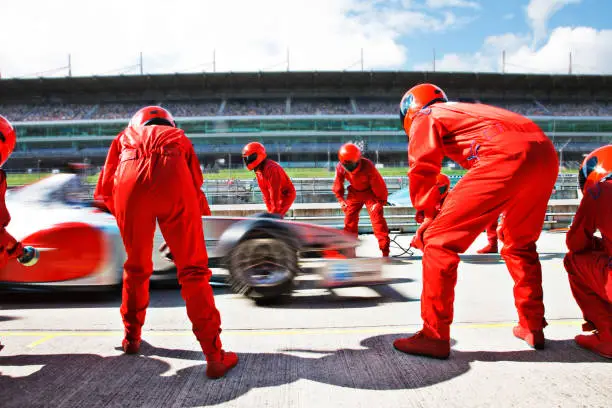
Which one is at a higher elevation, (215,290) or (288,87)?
(288,87)

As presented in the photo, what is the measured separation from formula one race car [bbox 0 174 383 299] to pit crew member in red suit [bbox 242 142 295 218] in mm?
1941

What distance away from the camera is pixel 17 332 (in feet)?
10.8

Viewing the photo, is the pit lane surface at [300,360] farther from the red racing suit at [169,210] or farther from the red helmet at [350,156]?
the red helmet at [350,156]

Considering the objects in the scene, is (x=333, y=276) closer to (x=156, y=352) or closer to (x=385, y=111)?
(x=156, y=352)

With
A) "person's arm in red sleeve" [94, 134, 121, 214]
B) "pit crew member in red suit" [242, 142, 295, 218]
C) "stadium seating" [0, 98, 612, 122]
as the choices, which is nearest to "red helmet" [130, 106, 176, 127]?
"person's arm in red sleeve" [94, 134, 121, 214]

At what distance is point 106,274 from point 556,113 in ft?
168

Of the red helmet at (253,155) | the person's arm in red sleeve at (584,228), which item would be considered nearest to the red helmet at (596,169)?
the person's arm in red sleeve at (584,228)

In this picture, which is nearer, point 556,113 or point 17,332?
point 17,332

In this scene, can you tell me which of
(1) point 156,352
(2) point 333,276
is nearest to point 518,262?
(2) point 333,276

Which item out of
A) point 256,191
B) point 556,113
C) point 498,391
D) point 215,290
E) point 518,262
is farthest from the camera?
point 556,113

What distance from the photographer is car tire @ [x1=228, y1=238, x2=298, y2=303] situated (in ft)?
12.9

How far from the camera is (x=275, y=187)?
618 centimetres

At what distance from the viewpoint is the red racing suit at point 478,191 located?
2.52 metres

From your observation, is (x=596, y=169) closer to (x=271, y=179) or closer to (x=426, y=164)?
(x=426, y=164)
